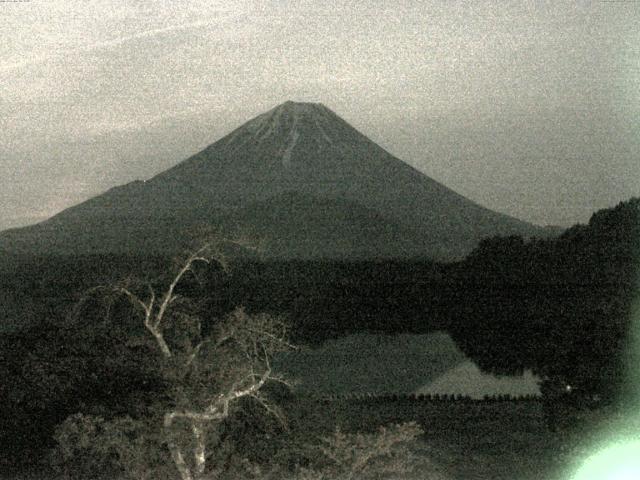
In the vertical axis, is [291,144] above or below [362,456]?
above

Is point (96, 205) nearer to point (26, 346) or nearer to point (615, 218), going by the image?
point (615, 218)

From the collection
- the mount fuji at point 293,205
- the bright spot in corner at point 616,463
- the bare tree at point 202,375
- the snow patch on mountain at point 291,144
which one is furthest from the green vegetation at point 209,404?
the snow patch on mountain at point 291,144

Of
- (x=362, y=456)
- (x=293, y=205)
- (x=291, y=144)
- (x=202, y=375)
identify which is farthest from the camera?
(x=291, y=144)

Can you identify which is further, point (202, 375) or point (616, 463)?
point (202, 375)

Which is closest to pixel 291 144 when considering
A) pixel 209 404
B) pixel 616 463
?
pixel 209 404

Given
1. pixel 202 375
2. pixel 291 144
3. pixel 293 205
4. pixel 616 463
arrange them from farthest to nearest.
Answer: pixel 291 144
pixel 293 205
pixel 202 375
pixel 616 463

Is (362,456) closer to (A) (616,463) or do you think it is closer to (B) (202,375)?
(B) (202,375)

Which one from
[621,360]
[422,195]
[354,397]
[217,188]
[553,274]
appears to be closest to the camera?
[621,360]

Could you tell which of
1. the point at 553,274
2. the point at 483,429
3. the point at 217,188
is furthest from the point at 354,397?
the point at 217,188
